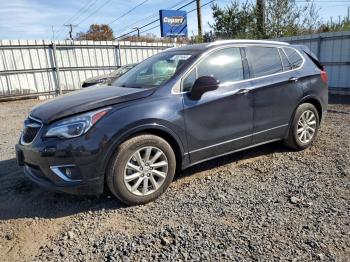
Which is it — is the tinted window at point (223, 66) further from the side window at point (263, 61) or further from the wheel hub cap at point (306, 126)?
the wheel hub cap at point (306, 126)

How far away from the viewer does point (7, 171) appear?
5.00 meters

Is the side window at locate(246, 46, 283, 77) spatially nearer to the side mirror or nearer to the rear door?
the rear door

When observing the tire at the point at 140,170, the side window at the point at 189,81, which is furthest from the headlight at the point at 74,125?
the side window at the point at 189,81

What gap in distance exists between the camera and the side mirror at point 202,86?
3.90 metres

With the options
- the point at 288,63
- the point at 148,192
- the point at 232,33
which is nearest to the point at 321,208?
the point at 148,192

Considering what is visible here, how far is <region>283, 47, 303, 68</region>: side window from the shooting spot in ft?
16.6

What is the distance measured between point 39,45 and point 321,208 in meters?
14.0

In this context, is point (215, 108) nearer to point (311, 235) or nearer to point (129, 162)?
point (129, 162)

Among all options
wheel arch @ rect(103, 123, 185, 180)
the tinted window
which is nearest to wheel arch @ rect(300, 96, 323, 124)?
the tinted window

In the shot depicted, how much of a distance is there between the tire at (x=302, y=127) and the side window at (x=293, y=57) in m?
0.63

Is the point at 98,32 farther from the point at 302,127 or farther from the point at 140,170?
the point at 140,170

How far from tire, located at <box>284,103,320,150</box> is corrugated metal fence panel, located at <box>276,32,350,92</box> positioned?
647 centimetres

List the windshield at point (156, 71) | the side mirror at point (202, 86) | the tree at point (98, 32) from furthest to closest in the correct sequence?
the tree at point (98, 32)
the windshield at point (156, 71)
the side mirror at point (202, 86)

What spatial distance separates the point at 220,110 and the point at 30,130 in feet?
7.36
